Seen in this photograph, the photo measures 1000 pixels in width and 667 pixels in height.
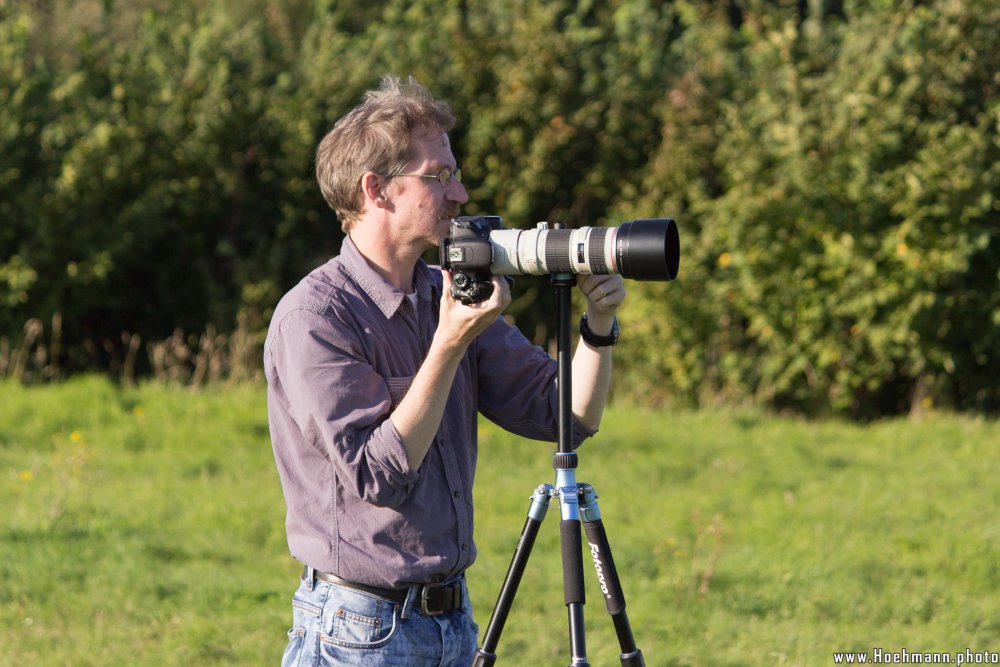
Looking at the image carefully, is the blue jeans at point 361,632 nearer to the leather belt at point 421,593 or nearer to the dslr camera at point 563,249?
the leather belt at point 421,593

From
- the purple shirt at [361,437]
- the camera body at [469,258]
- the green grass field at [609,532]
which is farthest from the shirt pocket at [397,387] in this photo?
the green grass field at [609,532]

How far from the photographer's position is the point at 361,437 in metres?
2.63

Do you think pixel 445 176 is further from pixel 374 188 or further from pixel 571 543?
pixel 571 543

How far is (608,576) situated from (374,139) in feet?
3.51

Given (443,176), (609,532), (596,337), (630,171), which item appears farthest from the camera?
(630,171)

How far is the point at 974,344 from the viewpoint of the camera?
888 cm

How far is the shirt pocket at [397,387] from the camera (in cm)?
279

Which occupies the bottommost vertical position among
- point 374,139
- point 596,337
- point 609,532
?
point 609,532

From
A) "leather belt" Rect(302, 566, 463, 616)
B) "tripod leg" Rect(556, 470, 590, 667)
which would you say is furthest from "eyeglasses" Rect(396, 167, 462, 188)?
"leather belt" Rect(302, 566, 463, 616)

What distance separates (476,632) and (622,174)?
802 cm

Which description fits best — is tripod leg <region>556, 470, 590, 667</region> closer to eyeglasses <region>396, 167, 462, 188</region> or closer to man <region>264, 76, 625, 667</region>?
man <region>264, 76, 625, 667</region>

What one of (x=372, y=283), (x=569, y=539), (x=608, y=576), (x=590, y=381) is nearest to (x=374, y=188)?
(x=372, y=283)

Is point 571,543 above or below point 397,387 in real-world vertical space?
below

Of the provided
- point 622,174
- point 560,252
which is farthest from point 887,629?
point 622,174
